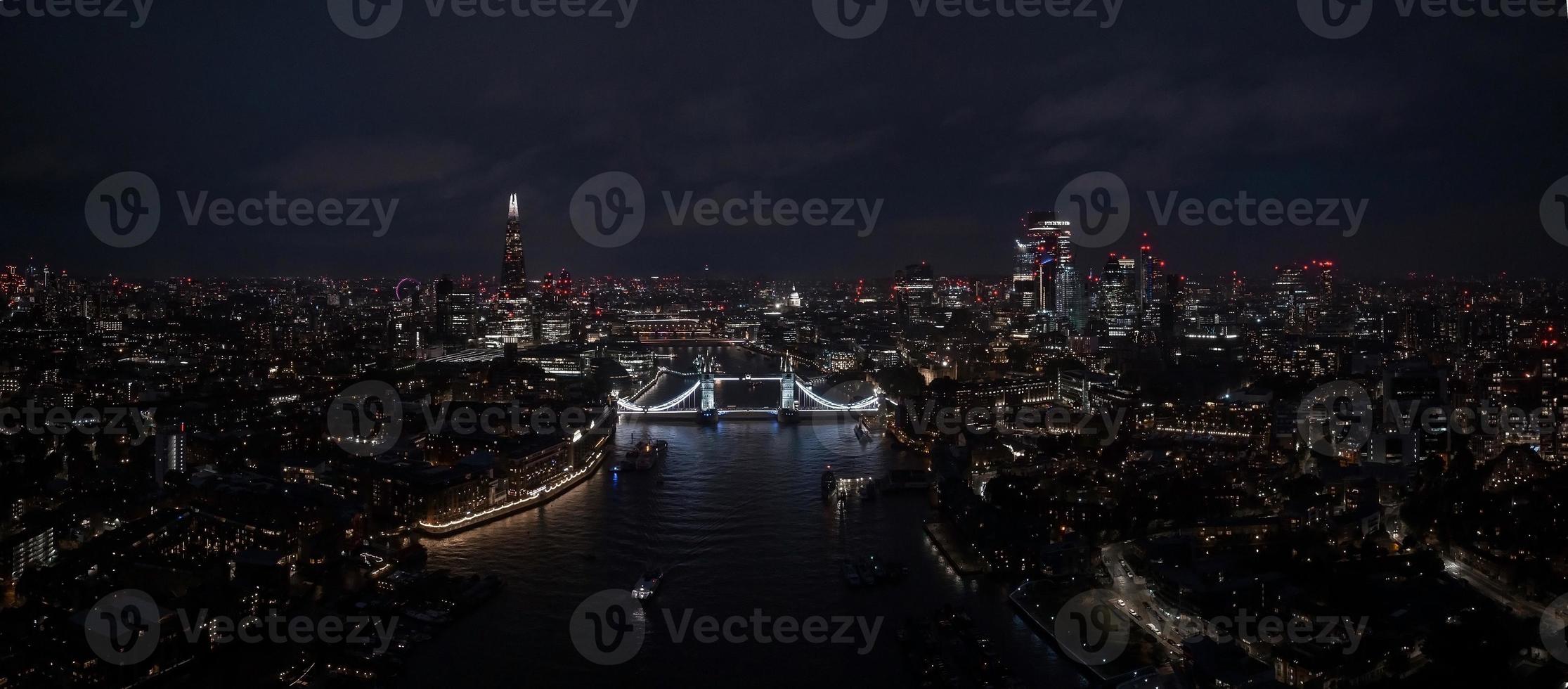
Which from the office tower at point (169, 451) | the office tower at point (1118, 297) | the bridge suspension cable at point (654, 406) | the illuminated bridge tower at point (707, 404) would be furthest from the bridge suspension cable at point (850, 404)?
the office tower at point (1118, 297)

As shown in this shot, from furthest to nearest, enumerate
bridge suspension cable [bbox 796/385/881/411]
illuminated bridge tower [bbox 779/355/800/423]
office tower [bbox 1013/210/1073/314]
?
office tower [bbox 1013/210/1073/314] → bridge suspension cable [bbox 796/385/881/411] → illuminated bridge tower [bbox 779/355/800/423]

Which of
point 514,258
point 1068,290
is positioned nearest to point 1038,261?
point 1068,290

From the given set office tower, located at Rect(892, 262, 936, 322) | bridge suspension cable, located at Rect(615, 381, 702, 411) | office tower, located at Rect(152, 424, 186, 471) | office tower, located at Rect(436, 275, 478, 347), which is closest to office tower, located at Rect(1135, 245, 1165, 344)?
office tower, located at Rect(892, 262, 936, 322)

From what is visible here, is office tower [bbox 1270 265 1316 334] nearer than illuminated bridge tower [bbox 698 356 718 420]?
No

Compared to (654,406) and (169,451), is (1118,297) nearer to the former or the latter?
(654,406)

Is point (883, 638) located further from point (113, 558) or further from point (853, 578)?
point (113, 558)

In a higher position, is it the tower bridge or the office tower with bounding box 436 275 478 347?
the office tower with bounding box 436 275 478 347

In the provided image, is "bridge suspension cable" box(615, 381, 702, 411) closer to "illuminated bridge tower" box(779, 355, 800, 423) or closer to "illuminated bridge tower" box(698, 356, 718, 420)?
"illuminated bridge tower" box(698, 356, 718, 420)
